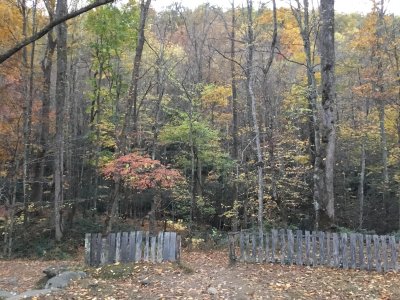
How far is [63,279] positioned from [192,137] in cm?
1242

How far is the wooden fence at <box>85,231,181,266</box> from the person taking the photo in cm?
1114

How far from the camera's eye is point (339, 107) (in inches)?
1078

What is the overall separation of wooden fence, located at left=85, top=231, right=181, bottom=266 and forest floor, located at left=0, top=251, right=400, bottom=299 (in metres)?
0.46

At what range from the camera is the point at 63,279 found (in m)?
9.52

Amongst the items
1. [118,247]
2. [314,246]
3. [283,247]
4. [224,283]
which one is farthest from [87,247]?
[314,246]

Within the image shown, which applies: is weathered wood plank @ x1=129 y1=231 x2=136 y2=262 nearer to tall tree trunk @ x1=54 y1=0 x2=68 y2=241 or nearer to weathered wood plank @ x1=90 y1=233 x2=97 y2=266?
weathered wood plank @ x1=90 y1=233 x2=97 y2=266

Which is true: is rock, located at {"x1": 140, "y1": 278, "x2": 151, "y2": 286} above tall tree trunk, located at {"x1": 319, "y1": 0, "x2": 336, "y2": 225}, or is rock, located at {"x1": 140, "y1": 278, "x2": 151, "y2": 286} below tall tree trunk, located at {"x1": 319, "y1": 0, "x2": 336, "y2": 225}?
below

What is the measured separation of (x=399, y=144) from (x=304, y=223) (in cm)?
678

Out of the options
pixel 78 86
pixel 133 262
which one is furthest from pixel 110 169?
pixel 78 86

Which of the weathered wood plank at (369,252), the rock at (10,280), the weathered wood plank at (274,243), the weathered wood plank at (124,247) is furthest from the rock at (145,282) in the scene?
the weathered wood plank at (369,252)

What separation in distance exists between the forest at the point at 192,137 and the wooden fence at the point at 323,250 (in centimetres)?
205

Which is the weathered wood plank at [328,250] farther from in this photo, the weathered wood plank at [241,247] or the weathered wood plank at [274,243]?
the weathered wood plank at [241,247]

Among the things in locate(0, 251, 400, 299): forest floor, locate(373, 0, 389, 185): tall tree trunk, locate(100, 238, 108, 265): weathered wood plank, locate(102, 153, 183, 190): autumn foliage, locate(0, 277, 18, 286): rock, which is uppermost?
locate(373, 0, 389, 185): tall tree trunk

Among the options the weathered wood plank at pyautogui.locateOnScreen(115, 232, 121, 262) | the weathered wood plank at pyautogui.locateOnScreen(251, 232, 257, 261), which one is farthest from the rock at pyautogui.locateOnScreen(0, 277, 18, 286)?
the weathered wood plank at pyautogui.locateOnScreen(251, 232, 257, 261)
